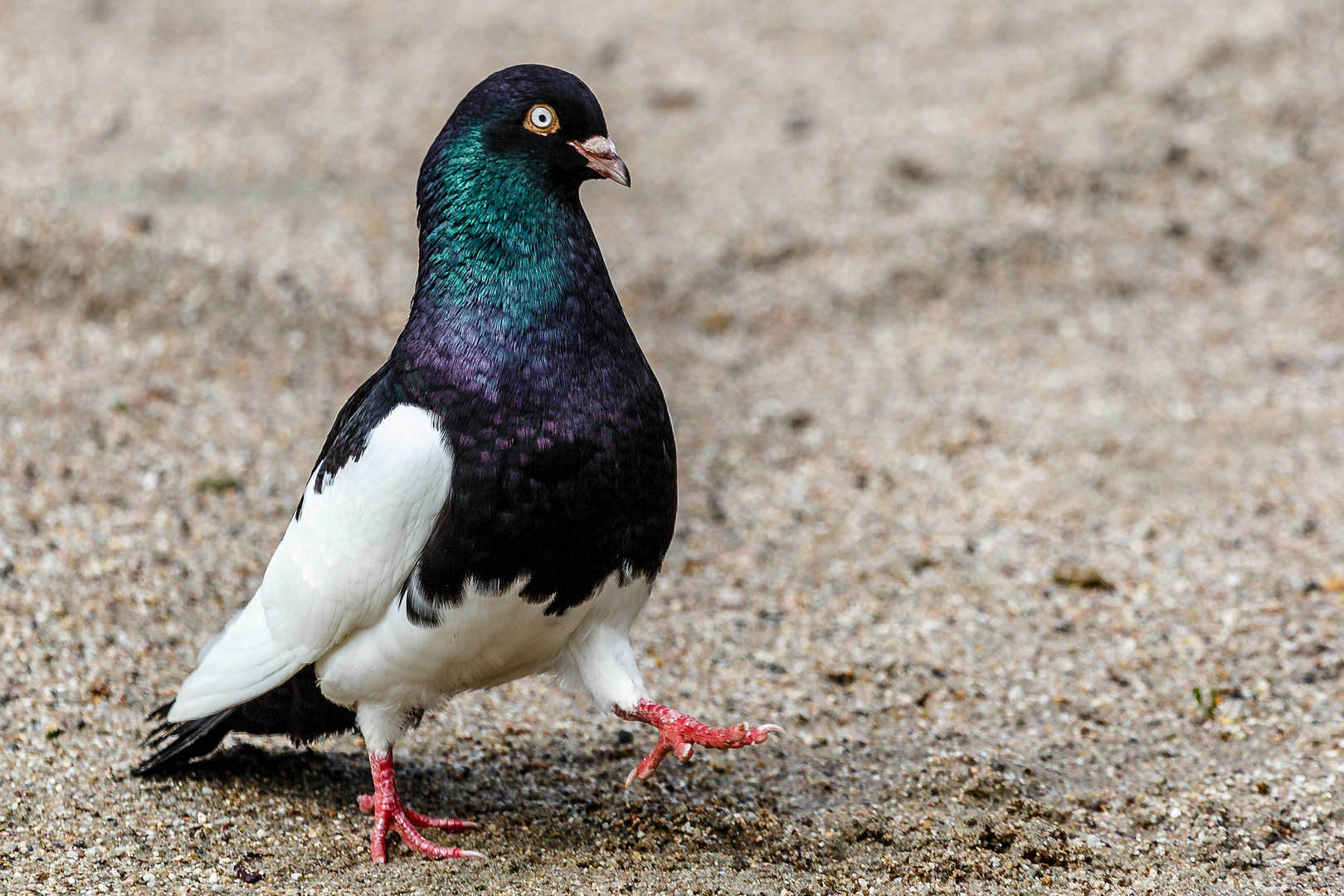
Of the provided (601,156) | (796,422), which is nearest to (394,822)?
(601,156)

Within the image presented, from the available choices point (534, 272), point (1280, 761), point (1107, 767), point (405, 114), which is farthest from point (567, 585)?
point (405, 114)

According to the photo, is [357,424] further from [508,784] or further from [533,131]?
[508,784]

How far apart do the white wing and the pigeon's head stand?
703mm

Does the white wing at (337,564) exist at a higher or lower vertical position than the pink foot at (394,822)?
higher

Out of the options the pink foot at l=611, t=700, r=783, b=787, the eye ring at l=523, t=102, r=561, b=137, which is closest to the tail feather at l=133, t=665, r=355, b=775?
the pink foot at l=611, t=700, r=783, b=787

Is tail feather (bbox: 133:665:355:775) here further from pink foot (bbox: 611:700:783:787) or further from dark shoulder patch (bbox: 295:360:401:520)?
pink foot (bbox: 611:700:783:787)

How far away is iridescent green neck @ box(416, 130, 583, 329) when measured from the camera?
359 centimetres

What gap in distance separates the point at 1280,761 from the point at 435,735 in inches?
108

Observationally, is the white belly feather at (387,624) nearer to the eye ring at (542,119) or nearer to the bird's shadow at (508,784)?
the bird's shadow at (508,784)

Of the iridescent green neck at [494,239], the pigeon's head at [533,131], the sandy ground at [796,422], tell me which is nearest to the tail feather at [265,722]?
the sandy ground at [796,422]

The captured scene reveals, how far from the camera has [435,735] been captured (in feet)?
15.5

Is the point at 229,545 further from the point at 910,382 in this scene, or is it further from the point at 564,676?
the point at 910,382

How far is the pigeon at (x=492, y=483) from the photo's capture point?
3.44m

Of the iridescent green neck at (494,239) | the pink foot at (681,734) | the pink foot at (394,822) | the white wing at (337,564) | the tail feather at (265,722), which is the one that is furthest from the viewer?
the tail feather at (265,722)
